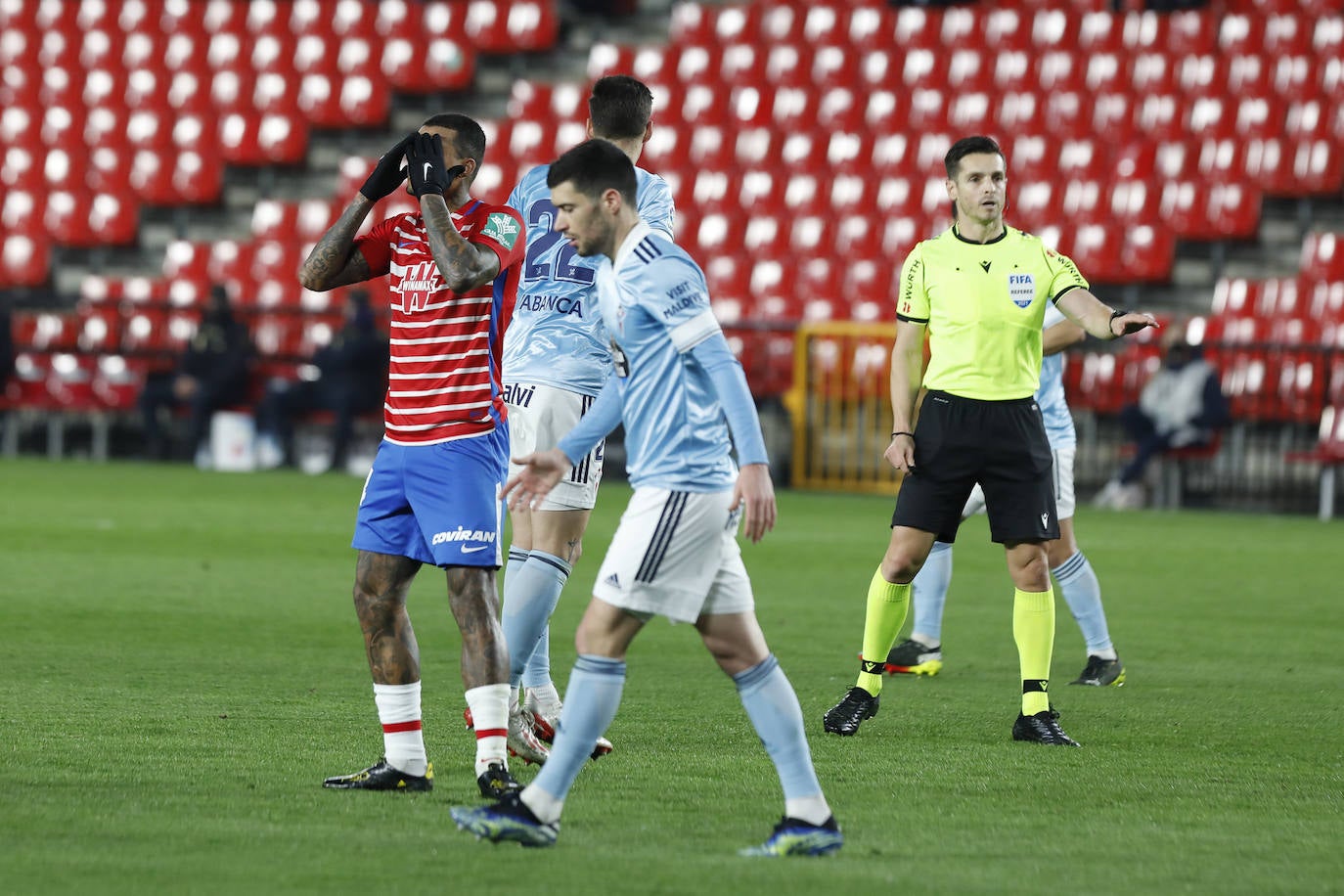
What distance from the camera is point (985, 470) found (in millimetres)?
6695

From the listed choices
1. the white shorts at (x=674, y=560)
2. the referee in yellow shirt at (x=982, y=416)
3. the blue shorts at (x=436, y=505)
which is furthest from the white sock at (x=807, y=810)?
the referee in yellow shirt at (x=982, y=416)

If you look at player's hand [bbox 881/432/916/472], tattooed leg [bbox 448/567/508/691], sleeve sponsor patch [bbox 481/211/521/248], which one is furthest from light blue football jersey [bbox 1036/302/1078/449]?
tattooed leg [bbox 448/567/508/691]

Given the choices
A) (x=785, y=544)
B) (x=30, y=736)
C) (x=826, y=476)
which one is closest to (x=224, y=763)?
(x=30, y=736)

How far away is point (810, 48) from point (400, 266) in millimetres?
16519

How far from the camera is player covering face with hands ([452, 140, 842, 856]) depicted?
4.62 m

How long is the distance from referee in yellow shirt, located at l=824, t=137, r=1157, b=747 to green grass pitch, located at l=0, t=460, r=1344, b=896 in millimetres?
384

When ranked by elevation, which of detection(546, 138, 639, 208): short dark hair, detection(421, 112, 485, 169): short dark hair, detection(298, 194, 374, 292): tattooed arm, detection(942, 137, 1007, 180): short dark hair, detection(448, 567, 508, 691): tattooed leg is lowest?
detection(448, 567, 508, 691): tattooed leg

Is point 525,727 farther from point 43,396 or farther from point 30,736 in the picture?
point 43,396

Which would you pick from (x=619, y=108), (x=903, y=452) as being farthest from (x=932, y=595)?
(x=619, y=108)

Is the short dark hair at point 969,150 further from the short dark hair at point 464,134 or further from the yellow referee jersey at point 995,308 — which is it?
the short dark hair at point 464,134

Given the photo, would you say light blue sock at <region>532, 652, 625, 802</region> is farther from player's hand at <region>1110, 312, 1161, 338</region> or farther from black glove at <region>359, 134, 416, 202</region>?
player's hand at <region>1110, 312, 1161, 338</region>

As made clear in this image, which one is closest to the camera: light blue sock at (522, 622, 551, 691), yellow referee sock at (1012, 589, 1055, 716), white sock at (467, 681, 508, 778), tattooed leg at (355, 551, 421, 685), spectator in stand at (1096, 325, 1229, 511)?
white sock at (467, 681, 508, 778)

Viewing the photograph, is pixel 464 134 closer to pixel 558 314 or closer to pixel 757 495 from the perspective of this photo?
pixel 558 314

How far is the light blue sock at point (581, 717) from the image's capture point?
463 centimetres
